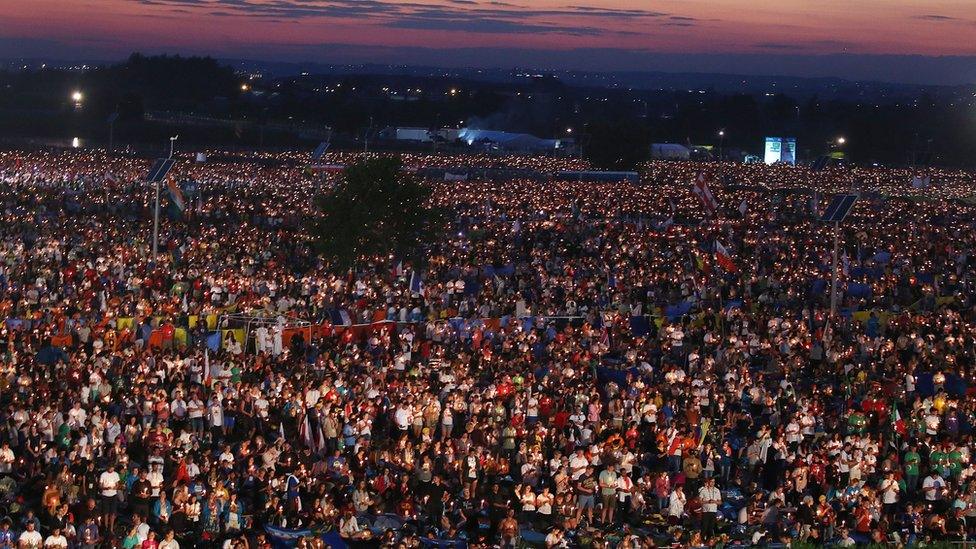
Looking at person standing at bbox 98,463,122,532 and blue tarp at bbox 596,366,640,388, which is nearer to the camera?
person standing at bbox 98,463,122,532

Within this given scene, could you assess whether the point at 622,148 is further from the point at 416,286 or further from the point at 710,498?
the point at 710,498

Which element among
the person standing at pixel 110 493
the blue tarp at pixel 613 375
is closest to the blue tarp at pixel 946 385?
the blue tarp at pixel 613 375

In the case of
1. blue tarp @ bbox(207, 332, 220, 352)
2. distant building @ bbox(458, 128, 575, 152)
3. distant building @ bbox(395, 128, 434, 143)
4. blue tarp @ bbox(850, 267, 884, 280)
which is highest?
blue tarp @ bbox(207, 332, 220, 352)

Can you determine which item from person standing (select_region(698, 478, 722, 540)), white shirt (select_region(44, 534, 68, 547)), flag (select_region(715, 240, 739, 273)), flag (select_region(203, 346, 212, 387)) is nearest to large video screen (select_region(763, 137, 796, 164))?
flag (select_region(715, 240, 739, 273))

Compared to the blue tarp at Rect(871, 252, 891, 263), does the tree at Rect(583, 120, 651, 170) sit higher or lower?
lower

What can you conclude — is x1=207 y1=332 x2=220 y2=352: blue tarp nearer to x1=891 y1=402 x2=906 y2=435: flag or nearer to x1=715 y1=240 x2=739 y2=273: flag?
x1=891 y1=402 x2=906 y2=435: flag

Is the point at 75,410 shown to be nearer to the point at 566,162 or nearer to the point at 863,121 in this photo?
the point at 566,162
